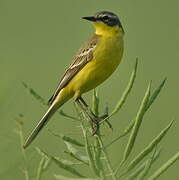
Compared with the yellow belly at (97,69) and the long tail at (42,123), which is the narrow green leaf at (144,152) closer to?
the long tail at (42,123)

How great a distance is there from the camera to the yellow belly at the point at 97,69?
512 centimetres

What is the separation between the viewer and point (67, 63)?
9.10m

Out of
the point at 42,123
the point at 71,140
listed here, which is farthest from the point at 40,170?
the point at 42,123

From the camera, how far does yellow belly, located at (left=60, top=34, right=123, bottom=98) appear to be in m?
5.12

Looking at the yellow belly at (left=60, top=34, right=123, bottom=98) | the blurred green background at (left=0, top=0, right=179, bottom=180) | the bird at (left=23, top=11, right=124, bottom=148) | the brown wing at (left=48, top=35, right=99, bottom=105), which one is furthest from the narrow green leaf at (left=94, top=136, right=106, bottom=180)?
the brown wing at (left=48, top=35, right=99, bottom=105)

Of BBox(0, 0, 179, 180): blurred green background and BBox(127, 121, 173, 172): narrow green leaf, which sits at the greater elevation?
BBox(127, 121, 173, 172): narrow green leaf

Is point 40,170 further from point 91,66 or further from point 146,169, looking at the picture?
point 91,66

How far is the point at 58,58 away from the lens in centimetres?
921

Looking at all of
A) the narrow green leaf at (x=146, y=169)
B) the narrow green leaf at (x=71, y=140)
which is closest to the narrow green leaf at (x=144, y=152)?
the narrow green leaf at (x=146, y=169)

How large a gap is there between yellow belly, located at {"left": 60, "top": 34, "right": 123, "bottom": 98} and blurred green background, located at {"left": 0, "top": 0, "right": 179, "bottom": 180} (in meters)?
0.08

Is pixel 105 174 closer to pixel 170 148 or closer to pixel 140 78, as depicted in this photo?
pixel 170 148

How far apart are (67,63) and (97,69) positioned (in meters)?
3.93

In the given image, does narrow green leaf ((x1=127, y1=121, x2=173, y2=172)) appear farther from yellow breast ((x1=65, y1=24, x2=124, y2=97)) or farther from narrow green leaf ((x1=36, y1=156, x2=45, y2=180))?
yellow breast ((x1=65, y1=24, x2=124, y2=97))

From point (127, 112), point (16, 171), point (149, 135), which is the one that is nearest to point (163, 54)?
point (127, 112)
